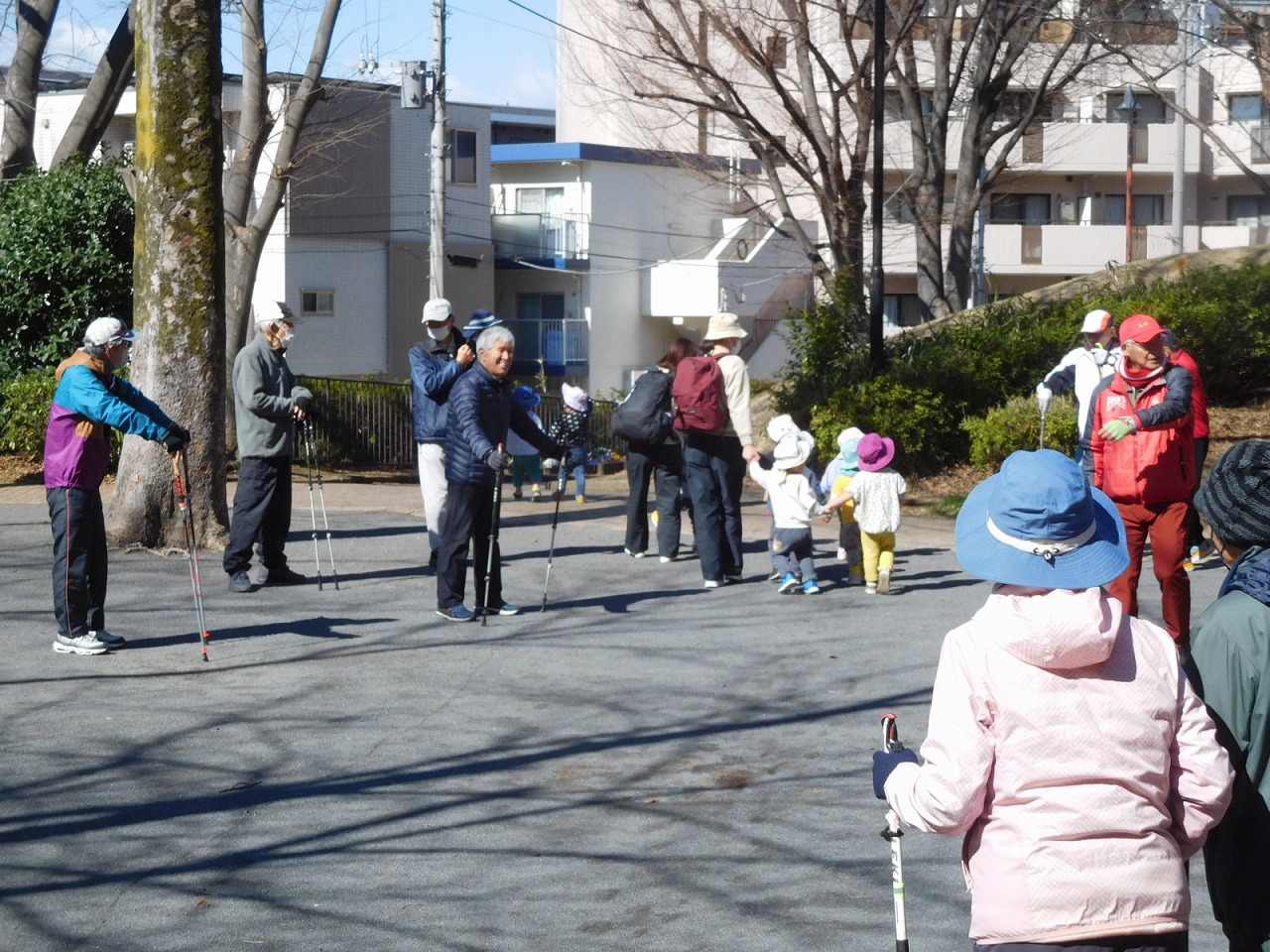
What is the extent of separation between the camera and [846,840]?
5.74 m

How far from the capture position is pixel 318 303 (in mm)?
37375

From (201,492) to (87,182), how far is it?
9897mm

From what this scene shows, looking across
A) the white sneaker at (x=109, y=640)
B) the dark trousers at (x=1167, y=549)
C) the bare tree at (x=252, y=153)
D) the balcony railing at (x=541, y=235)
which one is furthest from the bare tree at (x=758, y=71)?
the balcony railing at (x=541, y=235)

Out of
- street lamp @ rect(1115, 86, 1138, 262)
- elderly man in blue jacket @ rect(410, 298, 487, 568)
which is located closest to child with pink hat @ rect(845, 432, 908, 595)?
elderly man in blue jacket @ rect(410, 298, 487, 568)

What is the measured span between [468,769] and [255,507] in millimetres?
4367

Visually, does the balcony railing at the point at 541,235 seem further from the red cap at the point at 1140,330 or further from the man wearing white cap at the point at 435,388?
the red cap at the point at 1140,330

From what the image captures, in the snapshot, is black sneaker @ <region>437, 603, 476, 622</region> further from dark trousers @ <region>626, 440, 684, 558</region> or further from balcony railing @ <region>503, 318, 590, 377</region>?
balcony railing @ <region>503, 318, 590, 377</region>

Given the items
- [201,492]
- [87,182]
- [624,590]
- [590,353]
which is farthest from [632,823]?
[590,353]

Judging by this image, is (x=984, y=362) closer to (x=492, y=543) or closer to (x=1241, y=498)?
(x=492, y=543)

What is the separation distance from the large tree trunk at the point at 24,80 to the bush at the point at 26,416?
4116 mm

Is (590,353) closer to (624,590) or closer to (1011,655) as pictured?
(624,590)

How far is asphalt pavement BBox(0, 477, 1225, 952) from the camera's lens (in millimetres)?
5004

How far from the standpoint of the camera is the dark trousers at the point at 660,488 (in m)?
12.2

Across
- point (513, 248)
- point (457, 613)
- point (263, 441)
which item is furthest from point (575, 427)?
point (513, 248)
